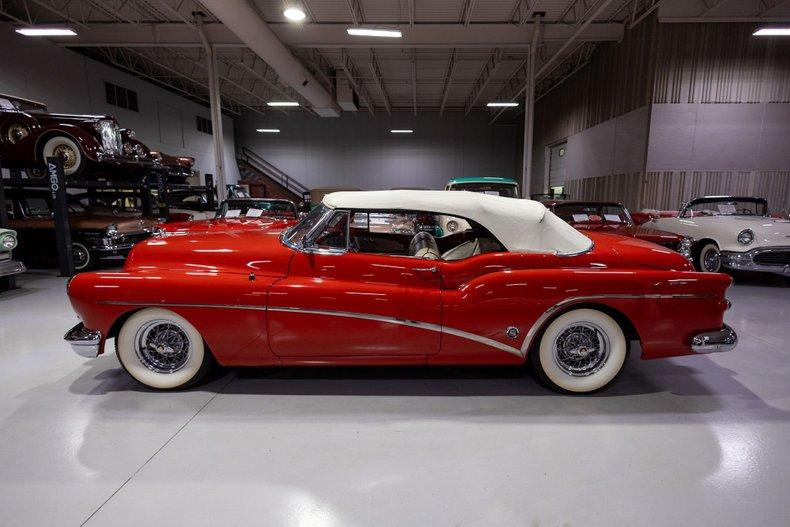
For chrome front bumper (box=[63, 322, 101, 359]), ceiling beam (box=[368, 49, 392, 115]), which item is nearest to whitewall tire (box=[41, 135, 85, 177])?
chrome front bumper (box=[63, 322, 101, 359])

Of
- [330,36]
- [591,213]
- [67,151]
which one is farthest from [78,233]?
[591,213]

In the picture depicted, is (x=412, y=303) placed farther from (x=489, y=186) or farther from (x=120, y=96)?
(x=120, y=96)

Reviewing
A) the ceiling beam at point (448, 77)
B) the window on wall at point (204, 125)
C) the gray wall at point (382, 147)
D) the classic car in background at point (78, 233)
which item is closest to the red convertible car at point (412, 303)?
the classic car in background at point (78, 233)

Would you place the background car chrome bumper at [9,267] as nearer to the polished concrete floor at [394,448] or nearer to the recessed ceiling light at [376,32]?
the polished concrete floor at [394,448]

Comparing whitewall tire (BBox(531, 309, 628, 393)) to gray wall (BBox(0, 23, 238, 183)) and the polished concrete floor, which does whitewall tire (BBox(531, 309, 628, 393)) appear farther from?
gray wall (BBox(0, 23, 238, 183))

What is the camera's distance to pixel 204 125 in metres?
20.1

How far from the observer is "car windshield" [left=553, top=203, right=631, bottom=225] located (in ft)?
19.3

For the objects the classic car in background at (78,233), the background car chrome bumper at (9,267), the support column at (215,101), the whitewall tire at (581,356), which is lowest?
the whitewall tire at (581,356)

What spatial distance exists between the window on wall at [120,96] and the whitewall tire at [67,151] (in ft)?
29.3

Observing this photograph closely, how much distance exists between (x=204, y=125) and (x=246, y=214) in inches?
651

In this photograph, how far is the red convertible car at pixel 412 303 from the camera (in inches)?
96.7

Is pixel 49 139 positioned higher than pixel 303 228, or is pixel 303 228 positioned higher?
pixel 49 139

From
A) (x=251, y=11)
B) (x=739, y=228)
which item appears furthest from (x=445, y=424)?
(x=251, y=11)

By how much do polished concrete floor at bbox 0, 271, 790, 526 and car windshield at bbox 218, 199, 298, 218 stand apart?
12.7 feet
